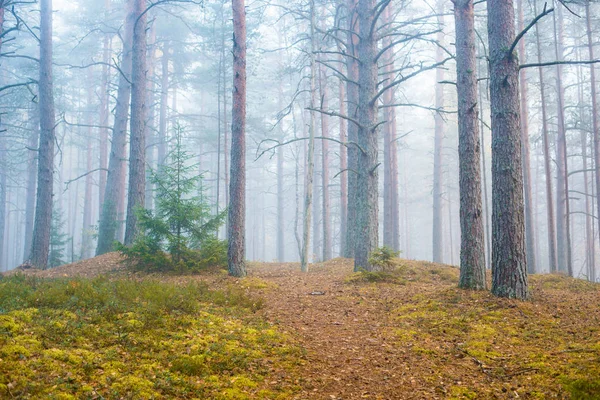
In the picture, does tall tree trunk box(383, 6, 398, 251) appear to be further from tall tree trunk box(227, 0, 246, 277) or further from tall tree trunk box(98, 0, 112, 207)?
tall tree trunk box(98, 0, 112, 207)

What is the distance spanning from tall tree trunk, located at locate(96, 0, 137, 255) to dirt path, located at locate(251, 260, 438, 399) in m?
10.3

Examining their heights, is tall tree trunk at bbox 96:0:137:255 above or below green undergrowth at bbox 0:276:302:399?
above

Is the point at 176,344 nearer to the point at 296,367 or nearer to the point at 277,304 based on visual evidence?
the point at 296,367

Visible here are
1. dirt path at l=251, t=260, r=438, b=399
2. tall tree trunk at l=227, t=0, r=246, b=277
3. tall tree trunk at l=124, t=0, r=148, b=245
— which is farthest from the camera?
tall tree trunk at l=124, t=0, r=148, b=245

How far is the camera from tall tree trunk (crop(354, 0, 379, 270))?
12.3m

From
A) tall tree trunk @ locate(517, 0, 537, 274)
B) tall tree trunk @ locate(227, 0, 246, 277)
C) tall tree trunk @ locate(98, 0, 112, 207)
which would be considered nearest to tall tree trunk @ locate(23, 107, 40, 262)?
tall tree trunk @ locate(98, 0, 112, 207)

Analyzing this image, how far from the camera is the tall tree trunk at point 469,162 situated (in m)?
8.65

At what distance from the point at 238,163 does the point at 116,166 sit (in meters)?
10.4

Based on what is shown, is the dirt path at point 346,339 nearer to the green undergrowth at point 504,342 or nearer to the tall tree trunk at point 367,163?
the green undergrowth at point 504,342

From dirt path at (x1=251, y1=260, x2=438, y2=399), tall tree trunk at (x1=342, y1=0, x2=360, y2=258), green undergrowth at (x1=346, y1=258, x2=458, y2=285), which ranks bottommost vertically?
dirt path at (x1=251, y1=260, x2=438, y2=399)

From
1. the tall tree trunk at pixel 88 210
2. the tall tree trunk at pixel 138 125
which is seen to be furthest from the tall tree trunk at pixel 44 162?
the tall tree trunk at pixel 88 210

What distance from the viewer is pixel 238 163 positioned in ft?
36.9

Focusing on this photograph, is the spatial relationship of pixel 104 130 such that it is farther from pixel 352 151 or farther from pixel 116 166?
pixel 352 151

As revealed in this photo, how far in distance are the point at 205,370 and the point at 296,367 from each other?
115 cm
